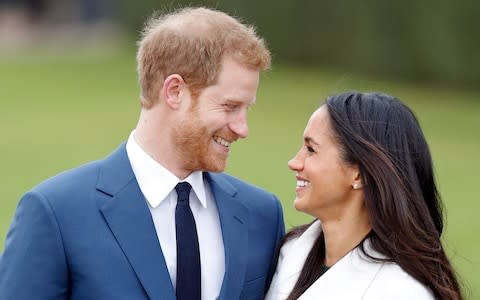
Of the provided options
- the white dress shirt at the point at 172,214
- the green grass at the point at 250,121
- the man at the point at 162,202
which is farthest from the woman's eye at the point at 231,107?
the green grass at the point at 250,121

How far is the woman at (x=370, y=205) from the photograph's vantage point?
411 centimetres

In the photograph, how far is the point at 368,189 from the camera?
420 cm

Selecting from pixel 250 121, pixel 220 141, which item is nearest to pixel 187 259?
pixel 220 141

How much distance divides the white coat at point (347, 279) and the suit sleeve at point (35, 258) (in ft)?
2.80

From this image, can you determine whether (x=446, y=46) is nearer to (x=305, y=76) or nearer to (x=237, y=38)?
(x=305, y=76)

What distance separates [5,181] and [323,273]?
1127cm

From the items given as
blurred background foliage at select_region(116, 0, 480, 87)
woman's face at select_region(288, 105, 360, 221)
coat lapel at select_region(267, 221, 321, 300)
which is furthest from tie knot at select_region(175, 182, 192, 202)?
blurred background foliage at select_region(116, 0, 480, 87)

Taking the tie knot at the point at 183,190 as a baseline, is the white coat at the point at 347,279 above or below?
below

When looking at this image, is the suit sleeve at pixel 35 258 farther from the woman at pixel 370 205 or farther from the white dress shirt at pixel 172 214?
the woman at pixel 370 205

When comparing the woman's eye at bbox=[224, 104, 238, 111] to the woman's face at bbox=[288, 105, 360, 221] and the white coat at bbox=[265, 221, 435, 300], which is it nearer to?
the woman's face at bbox=[288, 105, 360, 221]

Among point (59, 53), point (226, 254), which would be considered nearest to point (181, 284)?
point (226, 254)

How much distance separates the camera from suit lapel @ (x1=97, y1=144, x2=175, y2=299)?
160 inches

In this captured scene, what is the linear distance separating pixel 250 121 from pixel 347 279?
1602cm

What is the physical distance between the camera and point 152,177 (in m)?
4.20
